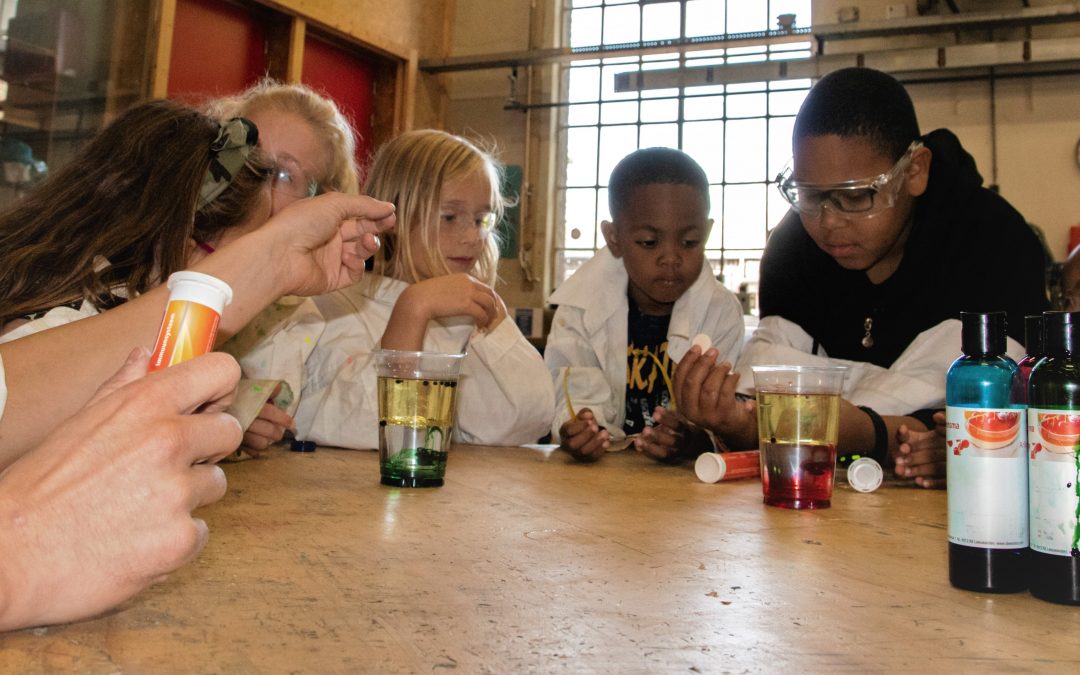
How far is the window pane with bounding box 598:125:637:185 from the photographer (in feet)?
20.1

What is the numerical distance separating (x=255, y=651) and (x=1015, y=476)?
0.51 meters

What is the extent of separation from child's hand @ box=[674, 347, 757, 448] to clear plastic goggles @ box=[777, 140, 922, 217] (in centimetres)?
53

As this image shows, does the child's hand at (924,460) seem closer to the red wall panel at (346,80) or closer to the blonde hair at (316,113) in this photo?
the blonde hair at (316,113)

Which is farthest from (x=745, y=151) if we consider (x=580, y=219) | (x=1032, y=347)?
(x=1032, y=347)

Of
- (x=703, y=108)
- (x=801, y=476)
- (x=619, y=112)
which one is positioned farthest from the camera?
(x=619, y=112)

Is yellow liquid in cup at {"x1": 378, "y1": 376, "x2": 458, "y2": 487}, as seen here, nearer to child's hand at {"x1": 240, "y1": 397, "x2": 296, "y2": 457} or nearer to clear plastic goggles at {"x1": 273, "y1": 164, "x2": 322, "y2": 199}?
child's hand at {"x1": 240, "y1": 397, "x2": 296, "y2": 457}

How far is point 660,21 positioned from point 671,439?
5276mm

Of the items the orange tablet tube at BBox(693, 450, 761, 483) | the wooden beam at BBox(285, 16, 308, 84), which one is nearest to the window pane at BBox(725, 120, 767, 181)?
the wooden beam at BBox(285, 16, 308, 84)

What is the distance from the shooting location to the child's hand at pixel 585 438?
1447 mm

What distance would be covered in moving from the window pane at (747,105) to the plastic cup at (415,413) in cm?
515

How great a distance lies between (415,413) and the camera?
1.11 meters

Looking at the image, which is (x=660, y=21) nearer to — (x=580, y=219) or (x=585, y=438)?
(x=580, y=219)

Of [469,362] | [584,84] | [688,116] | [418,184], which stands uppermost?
[584,84]

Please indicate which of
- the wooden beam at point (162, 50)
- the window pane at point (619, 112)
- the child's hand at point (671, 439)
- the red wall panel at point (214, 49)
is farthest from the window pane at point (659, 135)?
the child's hand at point (671, 439)
